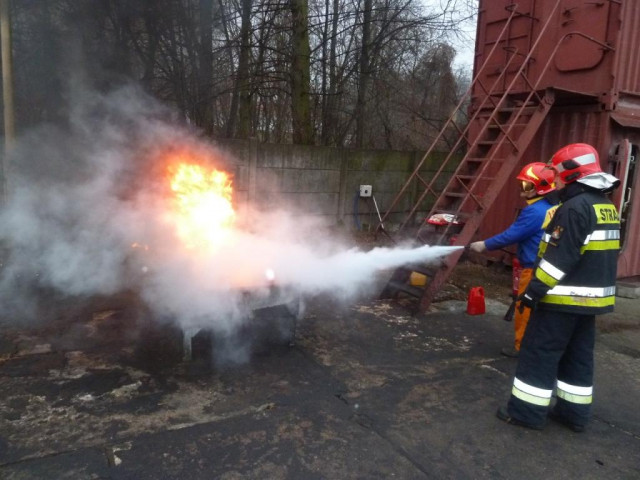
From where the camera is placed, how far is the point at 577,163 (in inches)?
144

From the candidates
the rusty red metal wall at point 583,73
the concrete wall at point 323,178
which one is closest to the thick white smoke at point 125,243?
the concrete wall at point 323,178

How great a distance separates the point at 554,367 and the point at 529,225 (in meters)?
1.62

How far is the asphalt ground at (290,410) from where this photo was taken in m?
3.14

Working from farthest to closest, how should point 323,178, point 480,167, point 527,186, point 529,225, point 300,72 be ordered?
point 300,72 < point 323,178 < point 480,167 < point 527,186 < point 529,225

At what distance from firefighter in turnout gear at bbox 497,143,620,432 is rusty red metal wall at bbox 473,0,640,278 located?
3791 mm

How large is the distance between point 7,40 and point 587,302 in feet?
28.4

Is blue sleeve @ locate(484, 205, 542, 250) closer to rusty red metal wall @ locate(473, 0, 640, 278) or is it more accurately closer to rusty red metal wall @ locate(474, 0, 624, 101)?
rusty red metal wall @ locate(474, 0, 624, 101)

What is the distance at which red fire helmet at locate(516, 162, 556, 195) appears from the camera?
4824 mm

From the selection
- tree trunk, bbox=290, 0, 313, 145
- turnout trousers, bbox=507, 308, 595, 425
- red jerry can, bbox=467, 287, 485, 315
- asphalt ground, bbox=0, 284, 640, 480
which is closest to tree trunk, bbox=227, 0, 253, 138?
tree trunk, bbox=290, 0, 313, 145

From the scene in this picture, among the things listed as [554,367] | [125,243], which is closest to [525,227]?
[554,367]

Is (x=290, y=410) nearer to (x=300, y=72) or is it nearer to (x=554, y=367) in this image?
(x=554, y=367)

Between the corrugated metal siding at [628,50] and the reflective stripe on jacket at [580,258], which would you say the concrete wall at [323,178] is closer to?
the corrugated metal siding at [628,50]

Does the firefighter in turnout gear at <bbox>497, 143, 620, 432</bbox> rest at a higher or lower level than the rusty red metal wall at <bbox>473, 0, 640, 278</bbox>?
lower

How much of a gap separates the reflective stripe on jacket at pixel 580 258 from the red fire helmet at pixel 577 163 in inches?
3.5
